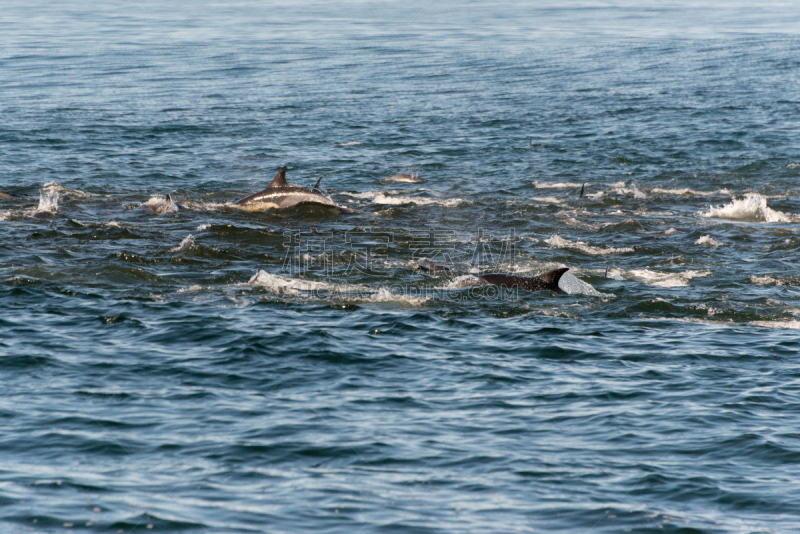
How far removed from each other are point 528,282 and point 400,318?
3.03 meters

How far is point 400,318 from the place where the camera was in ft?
49.8

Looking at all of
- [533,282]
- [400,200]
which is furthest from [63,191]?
[533,282]

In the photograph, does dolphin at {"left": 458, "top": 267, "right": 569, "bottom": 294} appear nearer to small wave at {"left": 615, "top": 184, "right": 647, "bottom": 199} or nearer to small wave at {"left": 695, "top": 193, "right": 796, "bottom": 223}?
small wave at {"left": 695, "top": 193, "right": 796, "bottom": 223}

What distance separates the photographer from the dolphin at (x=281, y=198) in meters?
23.2

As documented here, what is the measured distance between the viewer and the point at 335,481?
966 centimetres

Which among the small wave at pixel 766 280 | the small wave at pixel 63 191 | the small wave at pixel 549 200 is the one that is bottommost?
the small wave at pixel 766 280

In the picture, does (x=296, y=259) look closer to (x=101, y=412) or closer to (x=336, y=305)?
(x=336, y=305)

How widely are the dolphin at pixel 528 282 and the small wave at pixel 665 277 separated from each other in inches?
79.4

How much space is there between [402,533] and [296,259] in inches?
419

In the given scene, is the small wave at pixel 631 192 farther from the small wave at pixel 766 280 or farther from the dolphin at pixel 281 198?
the dolphin at pixel 281 198

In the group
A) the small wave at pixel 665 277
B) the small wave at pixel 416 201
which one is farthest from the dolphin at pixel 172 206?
the small wave at pixel 665 277

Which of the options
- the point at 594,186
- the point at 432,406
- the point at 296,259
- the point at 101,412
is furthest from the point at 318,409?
the point at 594,186

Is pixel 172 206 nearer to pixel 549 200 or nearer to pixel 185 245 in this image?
pixel 185 245

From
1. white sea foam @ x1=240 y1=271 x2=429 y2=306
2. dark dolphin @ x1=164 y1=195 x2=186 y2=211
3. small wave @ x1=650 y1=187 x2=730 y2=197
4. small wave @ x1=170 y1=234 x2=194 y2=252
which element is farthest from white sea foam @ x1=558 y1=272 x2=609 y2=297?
dark dolphin @ x1=164 y1=195 x2=186 y2=211
